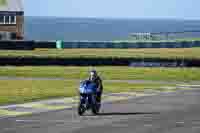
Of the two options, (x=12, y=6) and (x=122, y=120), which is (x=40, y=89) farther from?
(x=12, y=6)

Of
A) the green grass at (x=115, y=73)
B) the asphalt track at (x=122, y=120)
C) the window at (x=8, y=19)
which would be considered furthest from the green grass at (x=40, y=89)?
the window at (x=8, y=19)

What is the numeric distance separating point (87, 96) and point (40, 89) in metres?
14.1

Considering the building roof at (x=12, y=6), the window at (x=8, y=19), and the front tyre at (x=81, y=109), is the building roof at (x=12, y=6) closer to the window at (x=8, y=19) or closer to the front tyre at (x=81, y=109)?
the window at (x=8, y=19)

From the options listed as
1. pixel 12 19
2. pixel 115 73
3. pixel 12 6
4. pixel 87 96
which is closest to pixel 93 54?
pixel 115 73

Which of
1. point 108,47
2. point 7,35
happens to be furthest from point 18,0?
point 108,47

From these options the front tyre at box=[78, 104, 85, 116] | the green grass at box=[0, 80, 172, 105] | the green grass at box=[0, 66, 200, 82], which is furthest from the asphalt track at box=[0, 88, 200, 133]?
the green grass at box=[0, 66, 200, 82]

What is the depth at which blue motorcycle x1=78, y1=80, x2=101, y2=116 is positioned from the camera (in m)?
25.8

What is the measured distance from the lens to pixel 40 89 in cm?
3972

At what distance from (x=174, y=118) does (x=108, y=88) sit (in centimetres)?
1602

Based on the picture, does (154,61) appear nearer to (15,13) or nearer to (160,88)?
(160,88)

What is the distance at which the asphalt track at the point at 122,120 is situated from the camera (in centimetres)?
2177

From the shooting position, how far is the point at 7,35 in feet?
319

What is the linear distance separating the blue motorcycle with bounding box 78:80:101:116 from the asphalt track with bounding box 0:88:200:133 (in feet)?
1.26

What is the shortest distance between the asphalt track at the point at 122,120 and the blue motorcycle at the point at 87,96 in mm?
385
